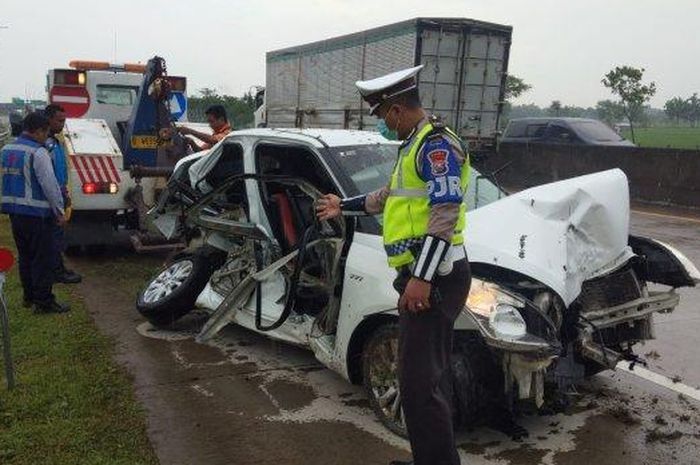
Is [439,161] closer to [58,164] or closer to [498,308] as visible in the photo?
[498,308]

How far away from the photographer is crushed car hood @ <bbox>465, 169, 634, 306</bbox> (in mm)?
3688

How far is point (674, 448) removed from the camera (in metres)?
3.85

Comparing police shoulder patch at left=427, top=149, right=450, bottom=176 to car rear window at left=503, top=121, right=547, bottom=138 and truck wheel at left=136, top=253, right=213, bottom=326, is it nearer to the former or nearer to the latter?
truck wheel at left=136, top=253, right=213, bottom=326

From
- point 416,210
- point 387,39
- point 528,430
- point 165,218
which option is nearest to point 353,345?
point 528,430

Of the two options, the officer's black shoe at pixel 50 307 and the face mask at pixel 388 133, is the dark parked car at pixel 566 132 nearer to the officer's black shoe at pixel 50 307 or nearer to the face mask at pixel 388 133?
the face mask at pixel 388 133

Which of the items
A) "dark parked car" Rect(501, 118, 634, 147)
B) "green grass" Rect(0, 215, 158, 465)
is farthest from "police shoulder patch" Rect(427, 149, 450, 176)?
"dark parked car" Rect(501, 118, 634, 147)

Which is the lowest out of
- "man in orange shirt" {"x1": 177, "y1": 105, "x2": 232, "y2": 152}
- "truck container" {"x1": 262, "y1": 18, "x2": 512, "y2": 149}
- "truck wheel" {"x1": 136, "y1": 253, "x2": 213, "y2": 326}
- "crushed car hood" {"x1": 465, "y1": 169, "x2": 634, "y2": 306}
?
"truck wheel" {"x1": 136, "y1": 253, "x2": 213, "y2": 326}

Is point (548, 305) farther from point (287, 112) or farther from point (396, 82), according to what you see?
point (287, 112)

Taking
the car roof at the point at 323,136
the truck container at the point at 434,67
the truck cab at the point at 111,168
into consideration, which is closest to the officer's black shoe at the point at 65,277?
the truck cab at the point at 111,168

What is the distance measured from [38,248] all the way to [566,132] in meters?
13.9

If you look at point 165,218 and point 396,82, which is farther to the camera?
point 165,218

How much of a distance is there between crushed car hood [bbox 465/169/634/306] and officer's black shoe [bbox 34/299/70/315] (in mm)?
4017

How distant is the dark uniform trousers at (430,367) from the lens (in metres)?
3.02

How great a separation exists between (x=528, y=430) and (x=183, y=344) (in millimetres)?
2887
